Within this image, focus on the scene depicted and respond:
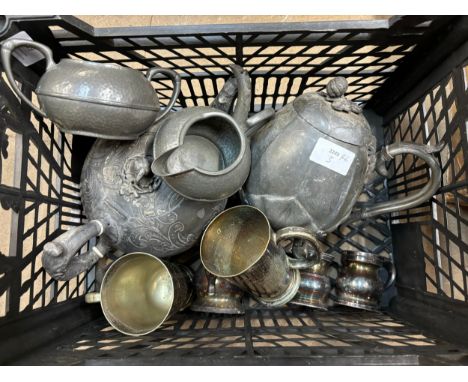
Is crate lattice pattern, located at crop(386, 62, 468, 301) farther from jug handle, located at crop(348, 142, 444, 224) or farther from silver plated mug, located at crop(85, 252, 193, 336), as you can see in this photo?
silver plated mug, located at crop(85, 252, 193, 336)

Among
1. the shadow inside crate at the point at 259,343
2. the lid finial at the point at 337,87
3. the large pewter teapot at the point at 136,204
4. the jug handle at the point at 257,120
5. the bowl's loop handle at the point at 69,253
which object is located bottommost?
the shadow inside crate at the point at 259,343

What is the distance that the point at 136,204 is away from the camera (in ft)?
2.23

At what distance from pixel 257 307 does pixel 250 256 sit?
0.63 ft

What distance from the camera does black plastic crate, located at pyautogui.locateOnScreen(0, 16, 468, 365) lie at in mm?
625

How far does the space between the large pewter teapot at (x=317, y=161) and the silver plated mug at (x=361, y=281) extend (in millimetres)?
187

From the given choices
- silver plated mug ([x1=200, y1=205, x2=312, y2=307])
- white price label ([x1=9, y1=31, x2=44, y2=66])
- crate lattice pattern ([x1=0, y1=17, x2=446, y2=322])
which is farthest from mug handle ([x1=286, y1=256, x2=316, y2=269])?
white price label ([x1=9, y1=31, x2=44, y2=66])

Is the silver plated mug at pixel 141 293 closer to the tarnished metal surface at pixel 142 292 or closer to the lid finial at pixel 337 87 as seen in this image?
the tarnished metal surface at pixel 142 292

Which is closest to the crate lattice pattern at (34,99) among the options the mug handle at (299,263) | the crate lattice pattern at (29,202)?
the crate lattice pattern at (29,202)

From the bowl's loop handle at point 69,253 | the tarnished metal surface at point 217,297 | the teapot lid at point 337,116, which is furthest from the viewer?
the tarnished metal surface at point 217,297

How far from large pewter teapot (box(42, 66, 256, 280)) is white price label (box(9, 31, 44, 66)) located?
23 centimetres

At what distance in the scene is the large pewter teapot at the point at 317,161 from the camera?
0.67 meters

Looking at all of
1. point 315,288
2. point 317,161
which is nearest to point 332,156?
point 317,161

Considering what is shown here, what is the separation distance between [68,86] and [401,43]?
68 centimetres

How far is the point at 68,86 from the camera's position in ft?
1.88
